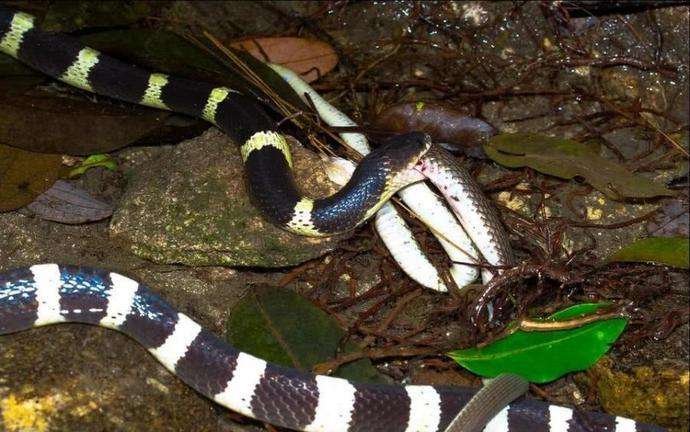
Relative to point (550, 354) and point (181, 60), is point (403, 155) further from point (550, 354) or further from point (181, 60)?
point (181, 60)

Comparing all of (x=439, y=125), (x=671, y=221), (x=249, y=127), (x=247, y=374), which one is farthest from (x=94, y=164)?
(x=671, y=221)

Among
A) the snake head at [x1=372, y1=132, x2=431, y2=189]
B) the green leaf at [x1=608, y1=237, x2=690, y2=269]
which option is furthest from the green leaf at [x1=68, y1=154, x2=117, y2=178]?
the green leaf at [x1=608, y1=237, x2=690, y2=269]

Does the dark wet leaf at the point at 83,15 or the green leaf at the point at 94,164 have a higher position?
the dark wet leaf at the point at 83,15

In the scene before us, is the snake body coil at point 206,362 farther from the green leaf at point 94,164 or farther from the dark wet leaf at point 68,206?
the green leaf at point 94,164

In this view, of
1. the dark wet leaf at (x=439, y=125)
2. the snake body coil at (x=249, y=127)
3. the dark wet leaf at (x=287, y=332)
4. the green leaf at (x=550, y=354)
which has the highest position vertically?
the dark wet leaf at (x=439, y=125)

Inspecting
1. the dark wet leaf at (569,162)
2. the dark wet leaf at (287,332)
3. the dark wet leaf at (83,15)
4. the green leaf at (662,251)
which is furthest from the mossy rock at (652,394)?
the dark wet leaf at (83,15)

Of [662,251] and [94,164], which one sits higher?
[662,251]

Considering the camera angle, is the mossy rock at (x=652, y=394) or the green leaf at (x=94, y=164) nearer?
the mossy rock at (x=652, y=394)
